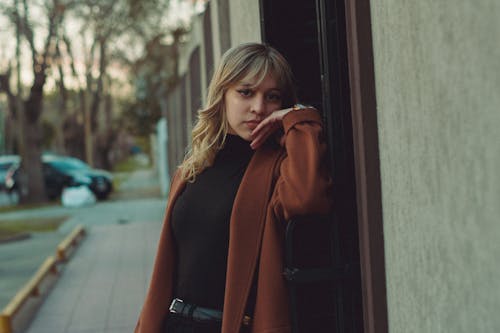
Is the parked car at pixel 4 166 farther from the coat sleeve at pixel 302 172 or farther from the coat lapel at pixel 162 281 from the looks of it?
the coat sleeve at pixel 302 172

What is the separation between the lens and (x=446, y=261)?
5.49 ft

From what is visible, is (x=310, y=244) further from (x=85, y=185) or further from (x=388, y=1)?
(x=85, y=185)

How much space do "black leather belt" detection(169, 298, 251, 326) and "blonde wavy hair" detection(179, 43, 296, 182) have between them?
434 mm

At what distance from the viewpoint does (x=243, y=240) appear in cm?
227

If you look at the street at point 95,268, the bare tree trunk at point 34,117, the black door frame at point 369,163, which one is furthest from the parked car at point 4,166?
the black door frame at point 369,163

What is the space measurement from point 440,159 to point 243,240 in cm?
80

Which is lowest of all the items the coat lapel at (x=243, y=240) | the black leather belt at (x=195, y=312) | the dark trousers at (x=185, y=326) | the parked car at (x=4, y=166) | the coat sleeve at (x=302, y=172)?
the dark trousers at (x=185, y=326)

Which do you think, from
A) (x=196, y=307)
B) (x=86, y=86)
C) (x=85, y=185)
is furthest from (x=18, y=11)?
(x=196, y=307)

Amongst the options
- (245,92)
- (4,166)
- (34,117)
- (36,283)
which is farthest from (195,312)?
(4,166)

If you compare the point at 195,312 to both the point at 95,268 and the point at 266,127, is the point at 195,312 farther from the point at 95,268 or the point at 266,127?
the point at 95,268

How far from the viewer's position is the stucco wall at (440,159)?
1395 mm

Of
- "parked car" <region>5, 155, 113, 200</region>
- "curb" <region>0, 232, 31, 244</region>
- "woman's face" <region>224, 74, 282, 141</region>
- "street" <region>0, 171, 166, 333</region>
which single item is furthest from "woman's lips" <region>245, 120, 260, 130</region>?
"parked car" <region>5, 155, 113, 200</region>

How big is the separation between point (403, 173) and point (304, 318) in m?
0.63

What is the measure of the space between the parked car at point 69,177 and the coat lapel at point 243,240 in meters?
23.3
